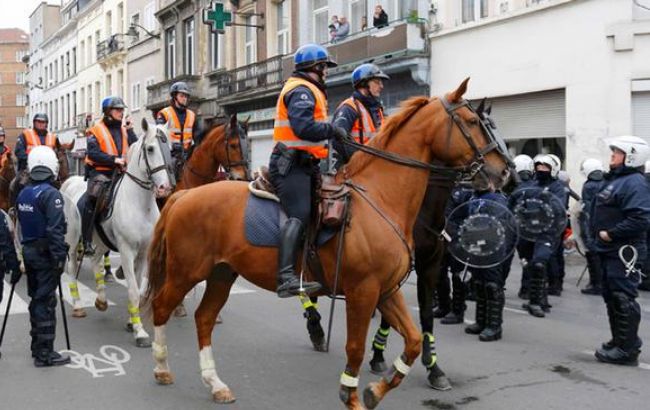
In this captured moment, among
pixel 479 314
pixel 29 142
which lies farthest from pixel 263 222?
pixel 29 142

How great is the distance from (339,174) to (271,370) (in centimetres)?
219

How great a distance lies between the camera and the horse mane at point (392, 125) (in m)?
5.45

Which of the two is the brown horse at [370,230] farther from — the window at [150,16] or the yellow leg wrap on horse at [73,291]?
the window at [150,16]

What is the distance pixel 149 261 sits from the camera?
21.1 ft

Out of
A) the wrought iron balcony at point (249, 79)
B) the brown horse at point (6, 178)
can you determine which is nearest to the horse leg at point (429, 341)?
the brown horse at point (6, 178)

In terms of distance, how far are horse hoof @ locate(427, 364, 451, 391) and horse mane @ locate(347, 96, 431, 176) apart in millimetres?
1930

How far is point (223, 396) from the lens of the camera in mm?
5734

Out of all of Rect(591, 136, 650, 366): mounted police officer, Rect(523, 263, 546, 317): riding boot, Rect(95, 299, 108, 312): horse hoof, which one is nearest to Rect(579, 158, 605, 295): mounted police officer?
Rect(523, 263, 546, 317): riding boot

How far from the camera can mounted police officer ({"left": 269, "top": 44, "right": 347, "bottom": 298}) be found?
5.22m

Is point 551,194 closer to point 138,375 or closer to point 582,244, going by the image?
point 582,244

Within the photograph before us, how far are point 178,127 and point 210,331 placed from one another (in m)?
4.72

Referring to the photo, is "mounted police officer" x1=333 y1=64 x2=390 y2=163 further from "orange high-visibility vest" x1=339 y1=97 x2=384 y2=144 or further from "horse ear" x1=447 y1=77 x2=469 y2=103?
"horse ear" x1=447 y1=77 x2=469 y2=103

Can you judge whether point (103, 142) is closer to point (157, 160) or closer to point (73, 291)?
point (157, 160)

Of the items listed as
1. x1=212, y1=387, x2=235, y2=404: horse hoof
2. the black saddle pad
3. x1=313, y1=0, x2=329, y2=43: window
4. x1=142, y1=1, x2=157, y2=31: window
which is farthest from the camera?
x1=142, y1=1, x2=157, y2=31: window
